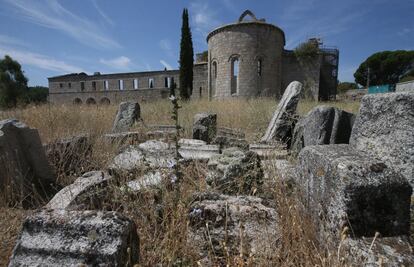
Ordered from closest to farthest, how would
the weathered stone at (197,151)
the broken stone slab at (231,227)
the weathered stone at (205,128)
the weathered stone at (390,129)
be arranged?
the broken stone slab at (231,227) < the weathered stone at (390,129) < the weathered stone at (197,151) < the weathered stone at (205,128)

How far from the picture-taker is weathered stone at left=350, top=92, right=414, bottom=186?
1.43 metres

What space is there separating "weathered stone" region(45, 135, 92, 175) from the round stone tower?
49.2 ft

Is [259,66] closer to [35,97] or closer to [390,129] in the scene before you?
[35,97]

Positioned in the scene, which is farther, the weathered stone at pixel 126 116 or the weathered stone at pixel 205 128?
the weathered stone at pixel 126 116

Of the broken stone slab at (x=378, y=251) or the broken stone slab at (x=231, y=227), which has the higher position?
the broken stone slab at (x=378, y=251)

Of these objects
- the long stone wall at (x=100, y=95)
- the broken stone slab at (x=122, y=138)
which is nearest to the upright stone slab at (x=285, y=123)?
the broken stone slab at (x=122, y=138)

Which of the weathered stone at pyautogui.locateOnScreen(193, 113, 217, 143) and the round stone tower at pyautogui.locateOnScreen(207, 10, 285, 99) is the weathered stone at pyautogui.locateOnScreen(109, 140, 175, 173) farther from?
the round stone tower at pyautogui.locateOnScreen(207, 10, 285, 99)

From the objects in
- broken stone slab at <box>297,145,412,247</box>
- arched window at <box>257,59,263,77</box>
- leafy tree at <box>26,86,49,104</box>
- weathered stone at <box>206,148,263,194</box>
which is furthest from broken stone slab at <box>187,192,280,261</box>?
arched window at <box>257,59,263,77</box>

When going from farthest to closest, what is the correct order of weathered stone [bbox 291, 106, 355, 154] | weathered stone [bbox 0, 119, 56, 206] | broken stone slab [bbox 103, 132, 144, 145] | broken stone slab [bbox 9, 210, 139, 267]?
1. broken stone slab [bbox 103, 132, 144, 145]
2. weathered stone [bbox 291, 106, 355, 154]
3. weathered stone [bbox 0, 119, 56, 206]
4. broken stone slab [bbox 9, 210, 139, 267]

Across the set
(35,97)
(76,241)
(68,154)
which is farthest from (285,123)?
(35,97)

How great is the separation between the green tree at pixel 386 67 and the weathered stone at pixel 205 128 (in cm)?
5203

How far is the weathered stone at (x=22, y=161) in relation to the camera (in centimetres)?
212

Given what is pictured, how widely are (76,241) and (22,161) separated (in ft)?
6.06

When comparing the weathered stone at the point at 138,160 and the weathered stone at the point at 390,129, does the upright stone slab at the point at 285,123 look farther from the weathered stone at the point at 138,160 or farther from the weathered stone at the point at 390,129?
the weathered stone at the point at 390,129
